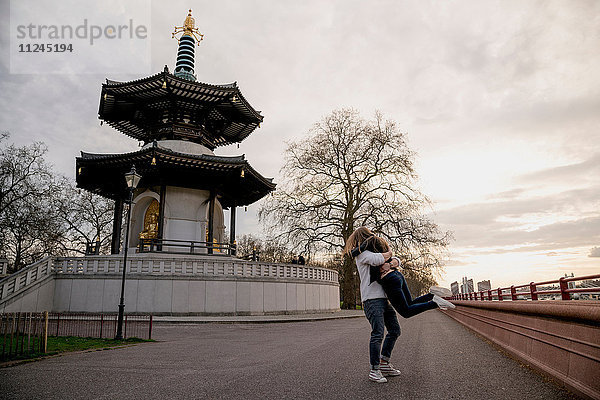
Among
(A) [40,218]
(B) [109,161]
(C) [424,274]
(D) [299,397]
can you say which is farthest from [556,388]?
(A) [40,218]

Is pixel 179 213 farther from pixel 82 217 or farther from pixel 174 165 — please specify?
pixel 82 217

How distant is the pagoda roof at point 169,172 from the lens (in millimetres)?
20773

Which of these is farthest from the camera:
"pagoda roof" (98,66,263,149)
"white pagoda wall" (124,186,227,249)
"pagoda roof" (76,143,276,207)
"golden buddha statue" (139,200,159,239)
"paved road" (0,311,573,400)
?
"golden buddha statue" (139,200,159,239)

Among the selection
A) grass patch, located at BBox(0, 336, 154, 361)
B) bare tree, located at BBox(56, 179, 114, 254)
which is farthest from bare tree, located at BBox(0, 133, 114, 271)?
grass patch, located at BBox(0, 336, 154, 361)

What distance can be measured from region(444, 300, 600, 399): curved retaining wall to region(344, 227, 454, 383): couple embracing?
1.19 metres

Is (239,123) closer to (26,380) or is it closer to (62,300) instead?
(62,300)

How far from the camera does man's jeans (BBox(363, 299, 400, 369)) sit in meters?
4.49

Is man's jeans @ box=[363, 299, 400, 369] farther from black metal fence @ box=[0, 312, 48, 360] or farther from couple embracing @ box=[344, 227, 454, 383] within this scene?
black metal fence @ box=[0, 312, 48, 360]

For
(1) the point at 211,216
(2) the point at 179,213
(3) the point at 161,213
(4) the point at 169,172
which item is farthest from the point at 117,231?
(1) the point at 211,216

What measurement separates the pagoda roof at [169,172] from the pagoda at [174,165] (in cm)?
5

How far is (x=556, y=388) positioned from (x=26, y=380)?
6.23m

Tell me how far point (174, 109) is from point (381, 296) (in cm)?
2224

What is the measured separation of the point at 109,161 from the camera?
21.3 m

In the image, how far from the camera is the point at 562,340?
4.20m
